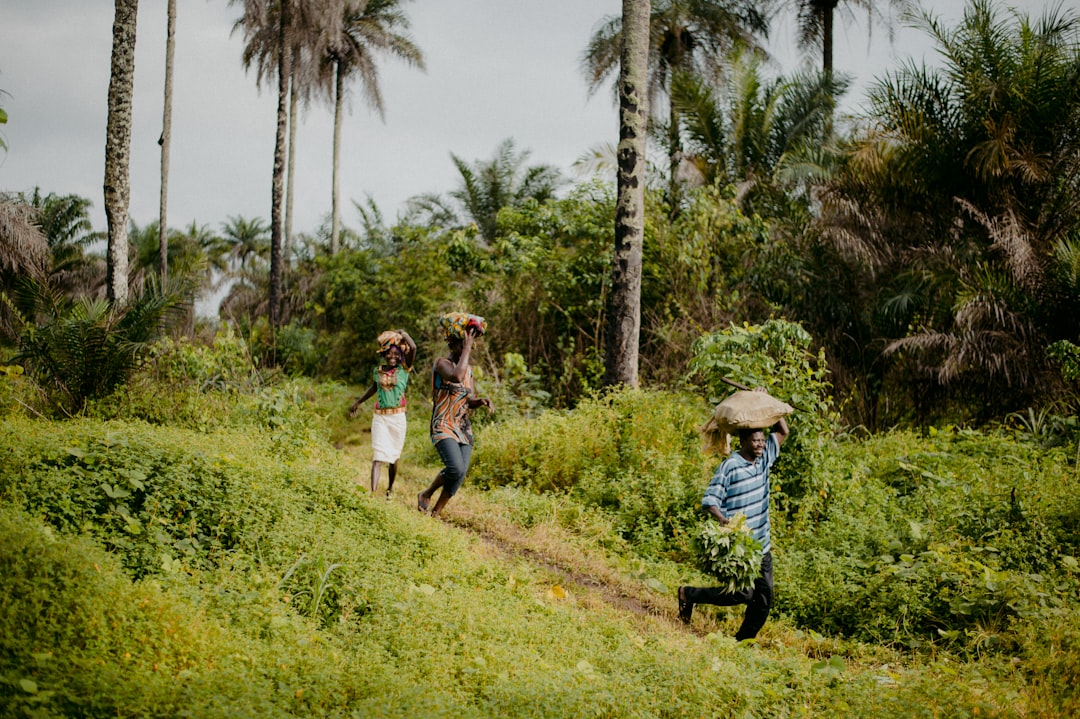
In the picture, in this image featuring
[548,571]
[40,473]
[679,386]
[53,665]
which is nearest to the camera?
[53,665]

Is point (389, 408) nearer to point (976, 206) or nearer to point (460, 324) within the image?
point (460, 324)

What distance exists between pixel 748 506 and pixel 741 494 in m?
0.10

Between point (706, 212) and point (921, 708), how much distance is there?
9659mm

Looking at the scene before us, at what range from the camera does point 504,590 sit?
18.4 feet

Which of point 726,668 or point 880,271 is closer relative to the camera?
point 726,668

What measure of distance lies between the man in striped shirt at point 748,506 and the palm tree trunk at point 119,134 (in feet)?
29.8

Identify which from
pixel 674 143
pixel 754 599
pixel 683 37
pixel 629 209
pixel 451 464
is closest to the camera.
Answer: pixel 754 599

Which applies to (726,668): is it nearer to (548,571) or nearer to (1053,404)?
(548,571)

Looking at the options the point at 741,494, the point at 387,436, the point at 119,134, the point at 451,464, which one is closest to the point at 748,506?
the point at 741,494

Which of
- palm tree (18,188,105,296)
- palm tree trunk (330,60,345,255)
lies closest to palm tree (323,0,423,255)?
palm tree trunk (330,60,345,255)

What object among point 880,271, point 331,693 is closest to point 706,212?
point 880,271

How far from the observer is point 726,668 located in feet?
14.4

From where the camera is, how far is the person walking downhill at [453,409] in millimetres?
7512

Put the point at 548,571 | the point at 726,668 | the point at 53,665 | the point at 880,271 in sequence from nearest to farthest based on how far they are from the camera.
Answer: the point at 53,665
the point at 726,668
the point at 548,571
the point at 880,271
